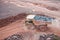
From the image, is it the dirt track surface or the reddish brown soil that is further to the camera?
the reddish brown soil

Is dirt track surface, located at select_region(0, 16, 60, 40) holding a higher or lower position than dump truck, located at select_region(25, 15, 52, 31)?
lower

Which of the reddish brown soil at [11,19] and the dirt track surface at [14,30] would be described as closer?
the dirt track surface at [14,30]

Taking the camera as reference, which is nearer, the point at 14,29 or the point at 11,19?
the point at 14,29

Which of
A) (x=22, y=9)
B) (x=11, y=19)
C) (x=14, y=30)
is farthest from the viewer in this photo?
(x=22, y=9)

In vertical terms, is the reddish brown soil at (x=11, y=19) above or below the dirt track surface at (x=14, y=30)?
above

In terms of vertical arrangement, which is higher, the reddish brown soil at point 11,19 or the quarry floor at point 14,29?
the reddish brown soil at point 11,19

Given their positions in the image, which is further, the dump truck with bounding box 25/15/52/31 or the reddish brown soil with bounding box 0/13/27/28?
the reddish brown soil with bounding box 0/13/27/28

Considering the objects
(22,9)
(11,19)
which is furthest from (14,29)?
(22,9)

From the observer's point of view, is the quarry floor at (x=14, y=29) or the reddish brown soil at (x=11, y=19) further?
the reddish brown soil at (x=11, y=19)

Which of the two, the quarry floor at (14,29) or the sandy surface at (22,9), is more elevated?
the sandy surface at (22,9)

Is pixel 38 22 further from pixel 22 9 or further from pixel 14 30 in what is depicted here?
pixel 22 9

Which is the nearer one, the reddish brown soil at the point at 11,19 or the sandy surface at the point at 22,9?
the sandy surface at the point at 22,9

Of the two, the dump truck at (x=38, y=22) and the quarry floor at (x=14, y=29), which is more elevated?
the dump truck at (x=38, y=22)
